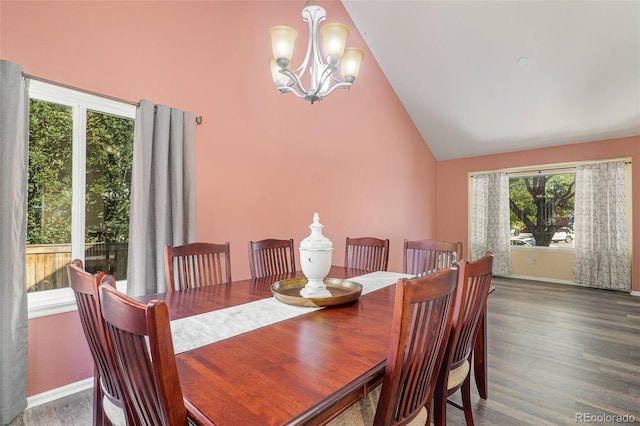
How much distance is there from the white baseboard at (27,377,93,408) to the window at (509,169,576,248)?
21.2 feet

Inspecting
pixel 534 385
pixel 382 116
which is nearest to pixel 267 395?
pixel 534 385

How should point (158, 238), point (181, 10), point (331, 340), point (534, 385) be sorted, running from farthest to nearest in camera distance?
point (181, 10), point (158, 238), point (534, 385), point (331, 340)

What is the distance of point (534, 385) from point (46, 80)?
3.79m

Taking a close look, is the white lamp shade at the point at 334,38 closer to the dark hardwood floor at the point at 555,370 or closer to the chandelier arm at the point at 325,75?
the chandelier arm at the point at 325,75

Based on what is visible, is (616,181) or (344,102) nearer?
(344,102)

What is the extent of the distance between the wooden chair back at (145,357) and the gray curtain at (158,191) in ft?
5.18

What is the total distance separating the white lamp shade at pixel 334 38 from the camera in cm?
176

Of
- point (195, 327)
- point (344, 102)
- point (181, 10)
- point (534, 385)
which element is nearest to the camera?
point (195, 327)

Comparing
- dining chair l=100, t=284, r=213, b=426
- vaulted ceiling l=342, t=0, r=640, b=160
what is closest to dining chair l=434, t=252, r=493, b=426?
dining chair l=100, t=284, r=213, b=426

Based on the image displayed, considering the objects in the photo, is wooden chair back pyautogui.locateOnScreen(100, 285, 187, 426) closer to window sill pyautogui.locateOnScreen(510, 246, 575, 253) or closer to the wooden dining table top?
the wooden dining table top

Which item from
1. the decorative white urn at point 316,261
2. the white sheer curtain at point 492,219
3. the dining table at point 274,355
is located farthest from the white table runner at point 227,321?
the white sheer curtain at point 492,219

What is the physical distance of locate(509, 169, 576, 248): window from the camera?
5.30 metres

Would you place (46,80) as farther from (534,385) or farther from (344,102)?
(534,385)

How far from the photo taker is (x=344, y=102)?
13.7ft
